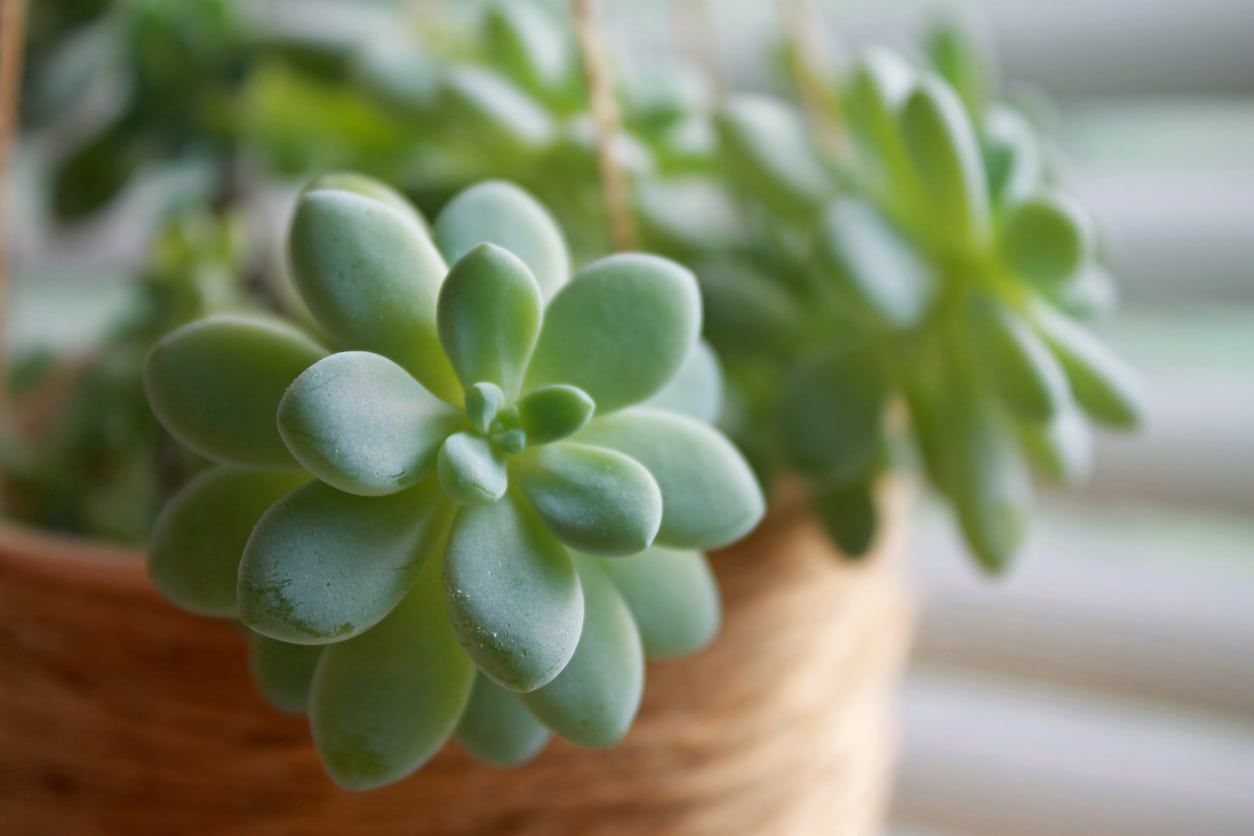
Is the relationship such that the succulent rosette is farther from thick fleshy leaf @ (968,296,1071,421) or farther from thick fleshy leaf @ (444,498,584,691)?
thick fleshy leaf @ (968,296,1071,421)

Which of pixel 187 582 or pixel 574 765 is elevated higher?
pixel 187 582

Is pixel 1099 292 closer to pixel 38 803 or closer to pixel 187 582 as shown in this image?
pixel 187 582

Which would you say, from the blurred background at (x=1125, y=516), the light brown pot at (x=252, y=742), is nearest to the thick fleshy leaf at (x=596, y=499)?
the light brown pot at (x=252, y=742)

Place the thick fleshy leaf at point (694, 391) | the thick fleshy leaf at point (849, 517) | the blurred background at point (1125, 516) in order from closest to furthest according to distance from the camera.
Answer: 1. the thick fleshy leaf at point (694, 391)
2. the thick fleshy leaf at point (849, 517)
3. the blurred background at point (1125, 516)

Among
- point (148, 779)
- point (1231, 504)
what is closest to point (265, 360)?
point (148, 779)

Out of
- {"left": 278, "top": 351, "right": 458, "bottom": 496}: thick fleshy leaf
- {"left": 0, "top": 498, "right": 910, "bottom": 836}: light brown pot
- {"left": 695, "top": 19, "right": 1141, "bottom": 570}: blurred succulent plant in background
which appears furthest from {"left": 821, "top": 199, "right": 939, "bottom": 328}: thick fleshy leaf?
{"left": 278, "top": 351, "right": 458, "bottom": 496}: thick fleshy leaf

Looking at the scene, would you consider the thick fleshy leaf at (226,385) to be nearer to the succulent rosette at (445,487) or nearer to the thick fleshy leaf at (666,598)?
the succulent rosette at (445,487)
